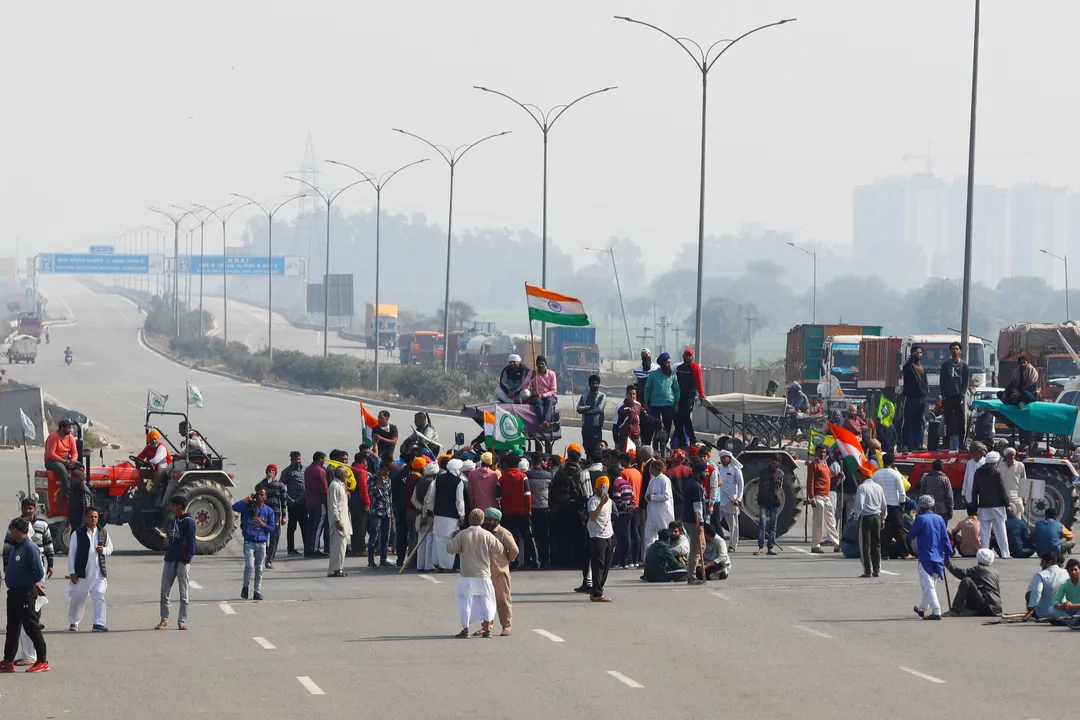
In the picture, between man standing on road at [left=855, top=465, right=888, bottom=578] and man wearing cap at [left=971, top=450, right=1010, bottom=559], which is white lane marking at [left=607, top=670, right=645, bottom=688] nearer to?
man standing on road at [left=855, top=465, right=888, bottom=578]

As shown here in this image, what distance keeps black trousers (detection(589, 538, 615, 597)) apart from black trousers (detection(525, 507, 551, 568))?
2695 millimetres

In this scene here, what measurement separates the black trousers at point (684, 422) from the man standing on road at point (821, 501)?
80.7 inches

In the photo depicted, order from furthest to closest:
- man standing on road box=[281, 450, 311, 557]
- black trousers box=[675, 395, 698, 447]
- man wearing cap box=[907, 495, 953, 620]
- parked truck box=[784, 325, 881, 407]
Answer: parked truck box=[784, 325, 881, 407] → black trousers box=[675, 395, 698, 447] → man standing on road box=[281, 450, 311, 557] → man wearing cap box=[907, 495, 953, 620]

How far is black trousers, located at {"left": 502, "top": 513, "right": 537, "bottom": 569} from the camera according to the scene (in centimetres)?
2164

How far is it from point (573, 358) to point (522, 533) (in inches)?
2595

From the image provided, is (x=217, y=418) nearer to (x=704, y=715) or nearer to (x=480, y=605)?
(x=480, y=605)

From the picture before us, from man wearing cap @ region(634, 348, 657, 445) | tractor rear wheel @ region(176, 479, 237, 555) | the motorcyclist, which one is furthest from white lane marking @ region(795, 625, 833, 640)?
tractor rear wheel @ region(176, 479, 237, 555)

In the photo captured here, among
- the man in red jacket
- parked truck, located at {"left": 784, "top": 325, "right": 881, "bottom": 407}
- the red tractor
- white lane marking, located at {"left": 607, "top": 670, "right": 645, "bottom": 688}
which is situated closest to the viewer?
white lane marking, located at {"left": 607, "top": 670, "right": 645, "bottom": 688}

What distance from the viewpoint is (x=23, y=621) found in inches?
588

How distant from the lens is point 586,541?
19891 millimetres

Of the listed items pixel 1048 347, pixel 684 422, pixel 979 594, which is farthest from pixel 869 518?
pixel 1048 347

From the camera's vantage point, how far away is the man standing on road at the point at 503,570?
1703cm

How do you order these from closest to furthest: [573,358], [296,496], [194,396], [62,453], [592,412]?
[62,453] < [296,496] < [592,412] < [194,396] < [573,358]

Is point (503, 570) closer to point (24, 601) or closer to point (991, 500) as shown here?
point (24, 601)
